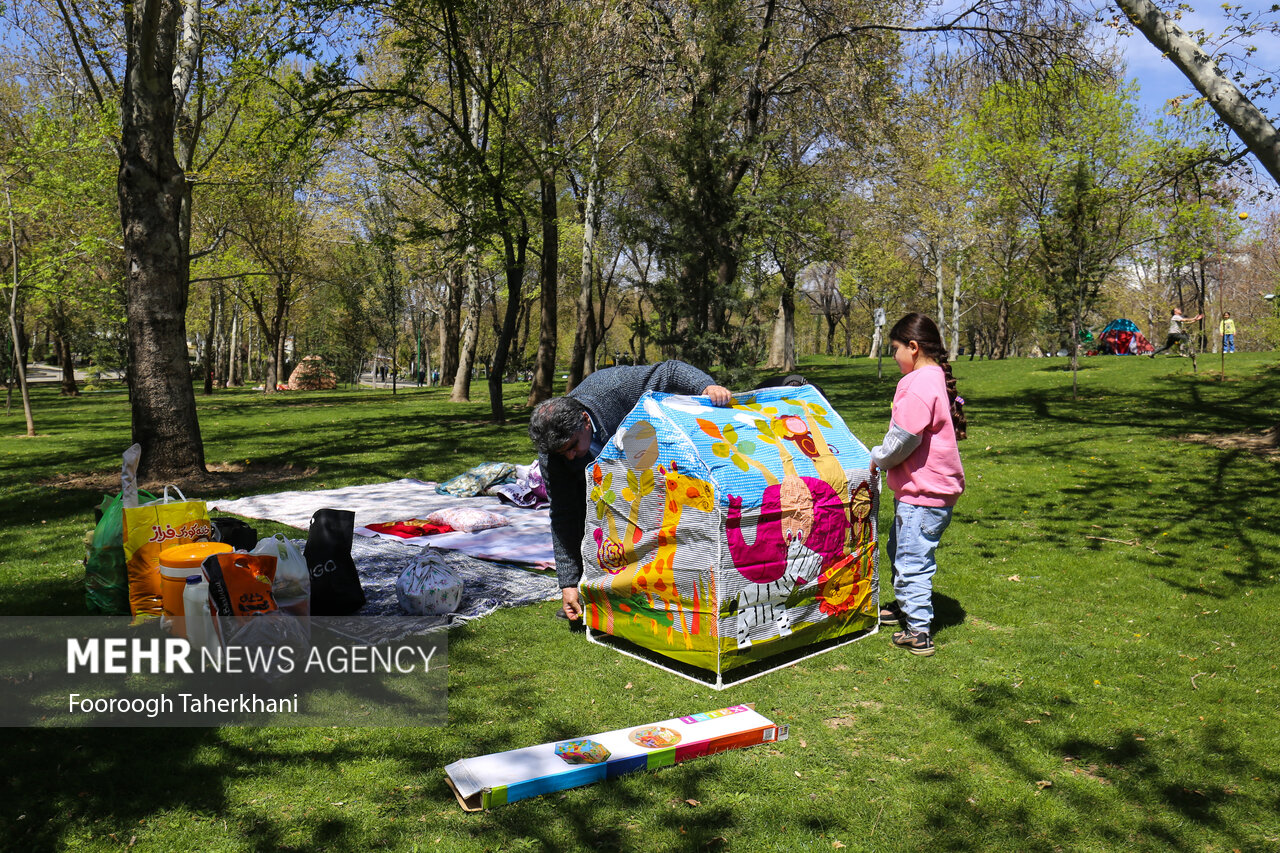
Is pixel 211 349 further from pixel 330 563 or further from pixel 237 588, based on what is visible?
pixel 237 588

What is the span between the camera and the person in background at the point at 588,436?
4832 mm

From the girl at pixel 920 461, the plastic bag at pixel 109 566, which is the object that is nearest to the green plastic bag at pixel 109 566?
the plastic bag at pixel 109 566

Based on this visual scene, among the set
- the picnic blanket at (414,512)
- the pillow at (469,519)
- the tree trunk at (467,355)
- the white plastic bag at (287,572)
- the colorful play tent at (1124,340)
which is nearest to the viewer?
the white plastic bag at (287,572)

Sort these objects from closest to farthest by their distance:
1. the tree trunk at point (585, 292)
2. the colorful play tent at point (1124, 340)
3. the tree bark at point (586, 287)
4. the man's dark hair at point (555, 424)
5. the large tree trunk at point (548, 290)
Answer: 1. the man's dark hair at point (555, 424)
2. the large tree trunk at point (548, 290)
3. the tree bark at point (586, 287)
4. the tree trunk at point (585, 292)
5. the colorful play tent at point (1124, 340)

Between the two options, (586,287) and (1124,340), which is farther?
A: (1124,340)

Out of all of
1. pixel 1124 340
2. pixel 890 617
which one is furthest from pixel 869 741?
pixel 1124 340

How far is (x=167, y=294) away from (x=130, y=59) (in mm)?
2759

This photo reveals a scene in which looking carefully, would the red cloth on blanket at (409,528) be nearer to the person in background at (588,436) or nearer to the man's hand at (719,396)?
the person in background at (588,436)

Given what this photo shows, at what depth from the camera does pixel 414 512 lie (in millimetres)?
8555

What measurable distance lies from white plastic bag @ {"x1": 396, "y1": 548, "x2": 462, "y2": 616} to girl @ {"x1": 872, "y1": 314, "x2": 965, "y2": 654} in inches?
114

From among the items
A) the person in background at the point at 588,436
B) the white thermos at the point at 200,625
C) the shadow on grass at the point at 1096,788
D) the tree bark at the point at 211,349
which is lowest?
the shadow on grass at the point at 1096,788

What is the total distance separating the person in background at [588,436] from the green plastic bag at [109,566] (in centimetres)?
256

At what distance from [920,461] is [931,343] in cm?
71

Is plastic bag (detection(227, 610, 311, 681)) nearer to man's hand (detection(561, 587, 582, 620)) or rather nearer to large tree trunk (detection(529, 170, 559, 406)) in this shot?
man's hand (detection(561, 587, 582, 620))
